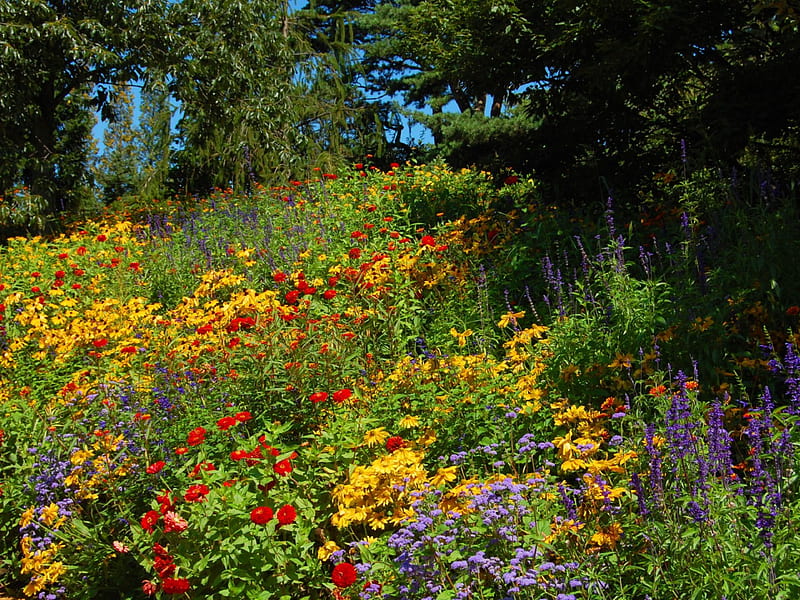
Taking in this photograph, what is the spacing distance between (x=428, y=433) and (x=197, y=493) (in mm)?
1006

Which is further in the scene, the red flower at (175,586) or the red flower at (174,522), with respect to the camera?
the red flower at (174,522)

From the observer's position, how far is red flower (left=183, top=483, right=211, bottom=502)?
7.75 ft

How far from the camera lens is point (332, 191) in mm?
8039

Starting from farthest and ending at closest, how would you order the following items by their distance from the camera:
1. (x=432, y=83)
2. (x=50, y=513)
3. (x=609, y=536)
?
(x=432, y=83) → (x=50, y=513) → (x=609, y=536)

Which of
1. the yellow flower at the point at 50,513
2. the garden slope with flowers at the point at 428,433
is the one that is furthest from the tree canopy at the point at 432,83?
the yellow flower at the point at 50,513

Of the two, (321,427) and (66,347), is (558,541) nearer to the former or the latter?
(321,427)

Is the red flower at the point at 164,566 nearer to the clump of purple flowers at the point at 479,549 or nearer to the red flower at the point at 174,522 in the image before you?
the red flower at the point at 174,522

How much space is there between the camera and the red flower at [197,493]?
7.75ft

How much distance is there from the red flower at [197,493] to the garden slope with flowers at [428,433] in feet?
0.04

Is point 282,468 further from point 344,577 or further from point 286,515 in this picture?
point 344,577

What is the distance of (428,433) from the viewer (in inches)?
116

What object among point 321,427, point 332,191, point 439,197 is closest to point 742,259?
point 321,427

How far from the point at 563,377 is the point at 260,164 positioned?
8.77 meters

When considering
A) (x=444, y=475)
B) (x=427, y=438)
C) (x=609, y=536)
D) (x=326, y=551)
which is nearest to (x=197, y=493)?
(x=326, y=551)
